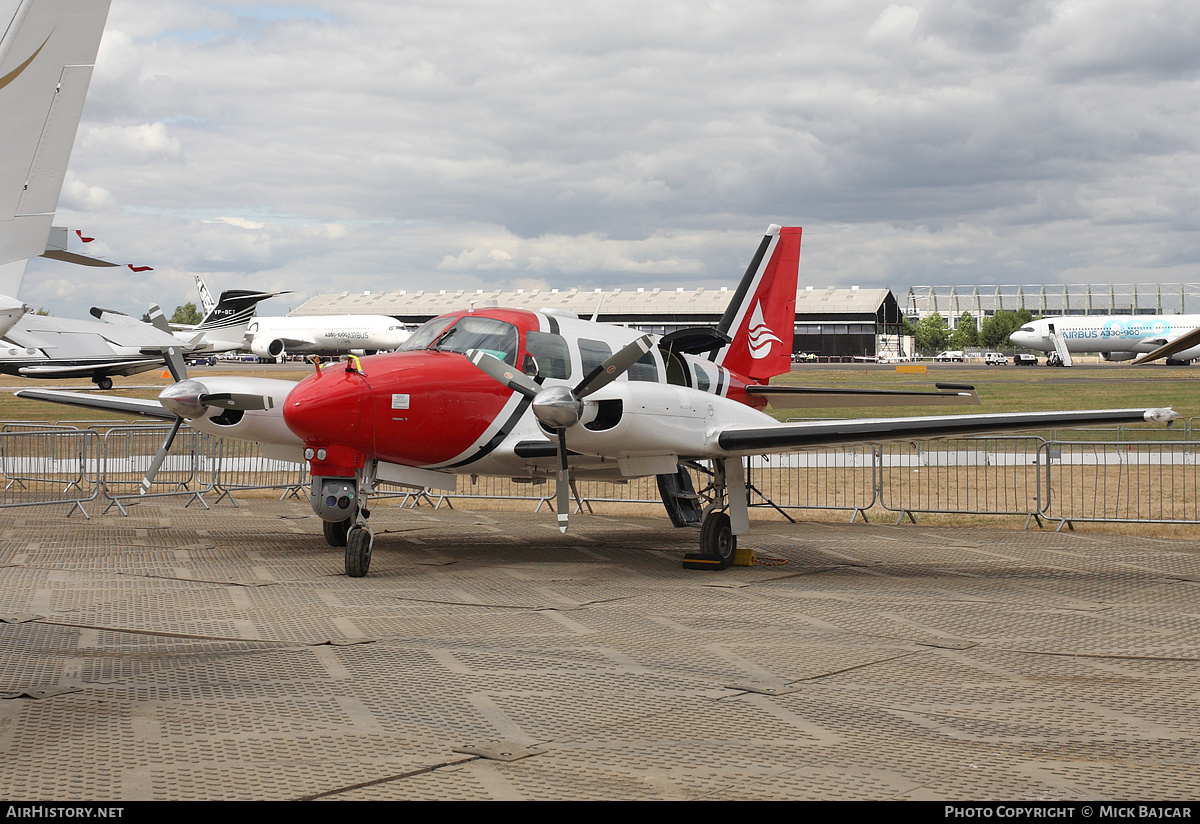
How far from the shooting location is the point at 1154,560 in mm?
12469

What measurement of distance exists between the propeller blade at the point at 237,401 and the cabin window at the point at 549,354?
3.38 m

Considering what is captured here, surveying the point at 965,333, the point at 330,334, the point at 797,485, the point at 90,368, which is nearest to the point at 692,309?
the point at 330,334

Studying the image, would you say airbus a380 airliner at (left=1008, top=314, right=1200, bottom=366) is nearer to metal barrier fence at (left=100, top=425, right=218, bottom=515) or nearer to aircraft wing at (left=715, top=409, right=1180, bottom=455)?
metal barrier fence at (left=100, top=425, right=218, bottom=515)

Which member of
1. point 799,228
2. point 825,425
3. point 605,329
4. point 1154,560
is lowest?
point 1154,560

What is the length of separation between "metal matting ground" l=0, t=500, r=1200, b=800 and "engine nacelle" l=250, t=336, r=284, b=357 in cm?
6644

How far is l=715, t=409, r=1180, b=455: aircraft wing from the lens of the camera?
10.8 metres

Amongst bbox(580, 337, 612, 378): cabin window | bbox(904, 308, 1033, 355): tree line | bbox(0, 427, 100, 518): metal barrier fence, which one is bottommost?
bbox(0, 427, 100, 518): metal barrier fence

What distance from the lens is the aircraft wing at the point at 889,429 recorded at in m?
10.8

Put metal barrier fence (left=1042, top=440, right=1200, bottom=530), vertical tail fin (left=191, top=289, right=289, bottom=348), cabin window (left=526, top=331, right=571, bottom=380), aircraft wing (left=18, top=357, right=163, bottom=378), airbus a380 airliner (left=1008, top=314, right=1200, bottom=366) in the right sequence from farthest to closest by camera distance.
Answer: airbus a380 airliner (left=1008, top=314, right=1200, bottom=366) → vertical tail fin (left=191, top=289, right=289, bottom=348) → aircraft wing (left=18, top=357, right=163, bottom=378) → metal barrier fence (left=1042, top=440, right=1200, bottom=530) → cabin window (left=526, top=331, right=571, bottom=380)

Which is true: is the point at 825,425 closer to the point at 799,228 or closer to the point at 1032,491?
the point at 799,228

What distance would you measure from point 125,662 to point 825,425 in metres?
7.50

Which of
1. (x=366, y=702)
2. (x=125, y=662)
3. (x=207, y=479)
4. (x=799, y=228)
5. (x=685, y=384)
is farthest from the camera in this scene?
(x=207, y=479)

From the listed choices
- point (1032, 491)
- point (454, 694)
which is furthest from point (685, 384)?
point (1032, 491)

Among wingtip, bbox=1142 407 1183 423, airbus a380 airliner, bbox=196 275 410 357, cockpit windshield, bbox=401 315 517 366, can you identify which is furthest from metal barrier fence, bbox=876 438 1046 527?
airbus a380 airliner, bbox=196 275 410 357
